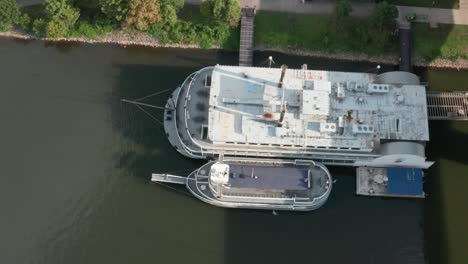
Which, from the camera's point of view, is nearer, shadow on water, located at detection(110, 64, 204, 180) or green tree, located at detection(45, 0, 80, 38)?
shadow on water, located at detection(110, 64, 204, 180)

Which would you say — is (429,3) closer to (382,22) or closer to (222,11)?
(382,22)

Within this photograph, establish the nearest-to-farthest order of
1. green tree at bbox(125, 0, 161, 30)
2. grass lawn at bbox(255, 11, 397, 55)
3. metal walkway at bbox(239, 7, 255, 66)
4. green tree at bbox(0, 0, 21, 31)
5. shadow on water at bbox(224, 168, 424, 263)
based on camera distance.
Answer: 1. shadow on water at bbox(224, 168, 424, 263)
2. green tree at bbox(125, 0, 161, 30)
3. metal walkway at bbox(239, 7, 255, 66)
4. green tree at bbox(0, 0, 21, 31)
5. grass lawn at bbox(255, 11, 397, 55)

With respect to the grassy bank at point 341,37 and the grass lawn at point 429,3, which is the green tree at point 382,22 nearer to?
the grassy bank at point 341,37

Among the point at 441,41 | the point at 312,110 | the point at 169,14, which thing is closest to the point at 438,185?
the point at 312,110

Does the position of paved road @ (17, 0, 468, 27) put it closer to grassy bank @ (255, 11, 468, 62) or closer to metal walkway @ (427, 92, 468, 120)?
grassy bank @ (255, 11, 468, 62)

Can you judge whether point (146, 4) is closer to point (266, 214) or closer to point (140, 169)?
point (140, 169)

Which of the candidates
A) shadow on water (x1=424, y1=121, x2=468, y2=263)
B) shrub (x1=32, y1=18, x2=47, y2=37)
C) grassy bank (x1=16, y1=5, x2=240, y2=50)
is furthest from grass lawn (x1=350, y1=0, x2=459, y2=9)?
shrub (x1=32, y1=18, x2=47, y2=37)
